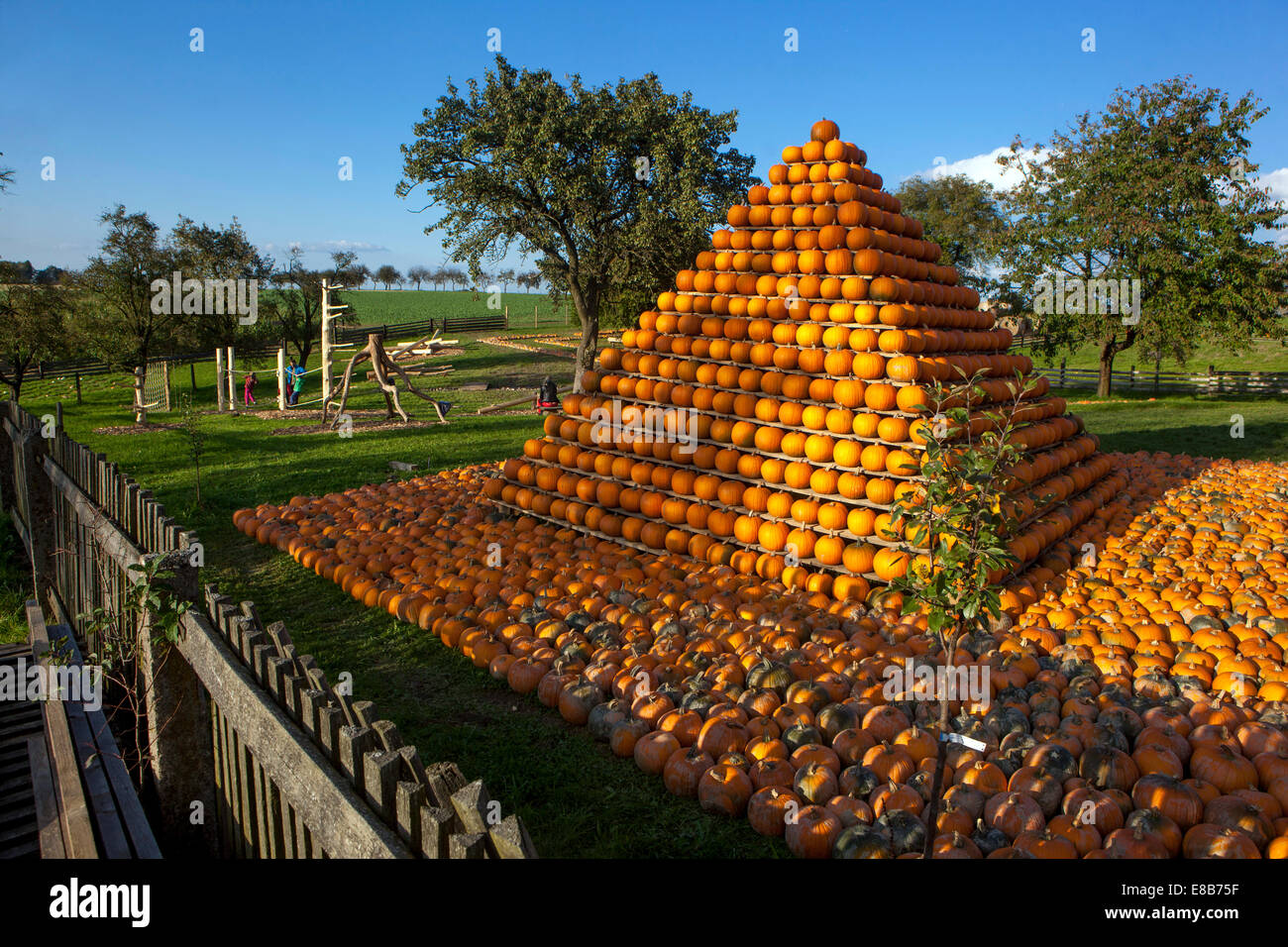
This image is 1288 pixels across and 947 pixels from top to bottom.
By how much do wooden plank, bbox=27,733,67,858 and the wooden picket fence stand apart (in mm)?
390

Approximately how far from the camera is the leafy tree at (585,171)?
76.1 feet

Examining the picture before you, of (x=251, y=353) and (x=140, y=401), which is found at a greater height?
(x=251, y=353)

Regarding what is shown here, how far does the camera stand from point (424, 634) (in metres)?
7.01

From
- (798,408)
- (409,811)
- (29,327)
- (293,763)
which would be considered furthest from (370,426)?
(409,811)

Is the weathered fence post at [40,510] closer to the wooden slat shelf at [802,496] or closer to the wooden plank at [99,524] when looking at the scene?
the wooden plank at [99,524]

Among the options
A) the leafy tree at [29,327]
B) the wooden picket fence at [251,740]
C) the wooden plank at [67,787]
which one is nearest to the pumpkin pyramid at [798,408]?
the wooden picket fence at [251,740]

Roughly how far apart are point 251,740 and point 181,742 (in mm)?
1092

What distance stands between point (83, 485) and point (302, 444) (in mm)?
10762

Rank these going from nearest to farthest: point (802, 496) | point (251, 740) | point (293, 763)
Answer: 1. point (293, 763)
2. point (251, 740)
3. point (802, 496)

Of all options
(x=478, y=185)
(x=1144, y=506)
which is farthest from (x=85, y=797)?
(x=478, y=185)

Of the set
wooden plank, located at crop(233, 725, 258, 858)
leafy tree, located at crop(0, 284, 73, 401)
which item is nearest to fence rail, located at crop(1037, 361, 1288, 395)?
wooden plank, located at crop(233, 725, 258, 858)

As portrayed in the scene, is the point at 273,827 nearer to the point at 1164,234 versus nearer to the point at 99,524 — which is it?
the point at 99,524

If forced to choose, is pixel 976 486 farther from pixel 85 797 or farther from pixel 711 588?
pixel 85 797

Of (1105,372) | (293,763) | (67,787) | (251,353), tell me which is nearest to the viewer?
(293,763)
